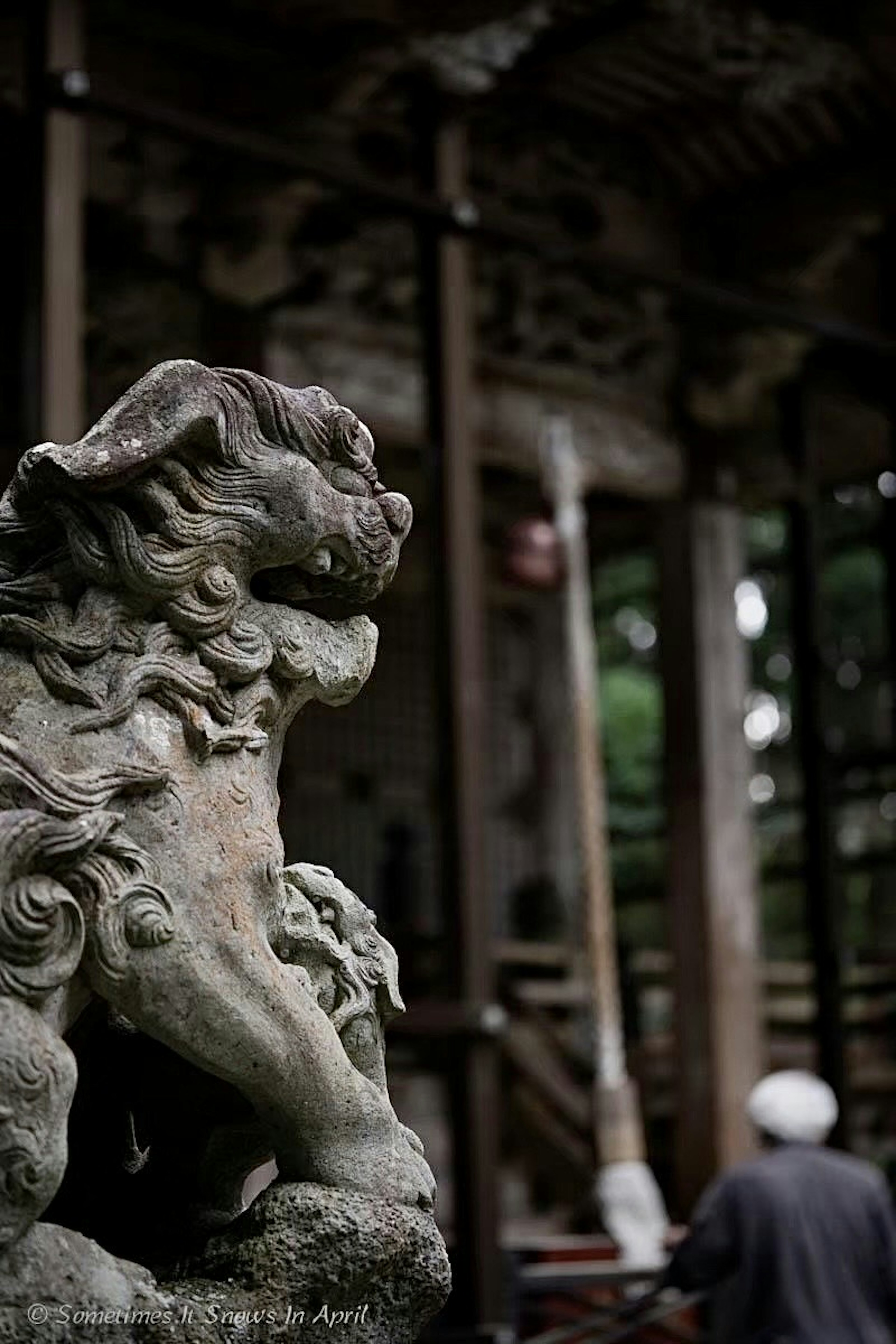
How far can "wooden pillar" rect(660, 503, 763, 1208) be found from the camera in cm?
841

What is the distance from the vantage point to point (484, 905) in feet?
20.2

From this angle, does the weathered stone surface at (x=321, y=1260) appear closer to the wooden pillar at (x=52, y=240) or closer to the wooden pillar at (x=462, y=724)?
the wooden pillar at (x=52, y=240)

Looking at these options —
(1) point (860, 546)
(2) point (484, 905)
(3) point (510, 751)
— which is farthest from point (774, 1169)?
(1) point (860, 546)

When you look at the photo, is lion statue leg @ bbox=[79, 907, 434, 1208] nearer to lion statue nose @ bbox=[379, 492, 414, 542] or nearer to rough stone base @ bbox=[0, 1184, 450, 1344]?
rough stone base @ bbox=[0, 1184, 450, 1344]

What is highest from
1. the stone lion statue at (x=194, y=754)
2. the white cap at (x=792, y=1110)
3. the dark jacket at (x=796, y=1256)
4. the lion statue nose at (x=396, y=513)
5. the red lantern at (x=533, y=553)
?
the red lantern at (x=533, y=553)

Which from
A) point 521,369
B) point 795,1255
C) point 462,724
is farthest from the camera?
point 521,369

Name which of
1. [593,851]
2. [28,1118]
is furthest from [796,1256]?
[28,1118]

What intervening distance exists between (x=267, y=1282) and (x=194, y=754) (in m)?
0.54

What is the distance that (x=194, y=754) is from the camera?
2178mm

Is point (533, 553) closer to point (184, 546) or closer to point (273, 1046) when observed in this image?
point (184, 546)

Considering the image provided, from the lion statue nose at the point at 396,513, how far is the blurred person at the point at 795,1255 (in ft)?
10.6

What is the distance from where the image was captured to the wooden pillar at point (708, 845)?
331 inches

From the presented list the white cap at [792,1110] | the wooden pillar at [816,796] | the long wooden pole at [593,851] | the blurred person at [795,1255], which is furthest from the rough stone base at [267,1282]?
the wooden pillar at [816,796]

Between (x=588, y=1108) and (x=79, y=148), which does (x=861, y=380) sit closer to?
(x=588, y=1108)
